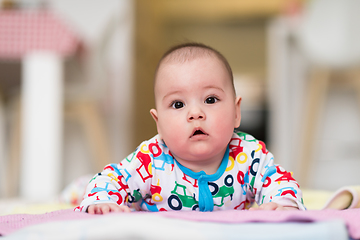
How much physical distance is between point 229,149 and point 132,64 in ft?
6.08

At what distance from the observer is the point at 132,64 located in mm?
2523

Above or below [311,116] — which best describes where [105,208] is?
below

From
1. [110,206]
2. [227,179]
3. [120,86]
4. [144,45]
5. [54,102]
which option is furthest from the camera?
[144,45]

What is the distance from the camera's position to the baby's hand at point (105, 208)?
603 millimetres

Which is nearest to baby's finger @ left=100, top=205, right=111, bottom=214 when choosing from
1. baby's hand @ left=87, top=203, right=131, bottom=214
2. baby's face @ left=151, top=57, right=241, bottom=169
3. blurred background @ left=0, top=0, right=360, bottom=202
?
baby's hand @ left=87, top=203, right=131, bottom=214

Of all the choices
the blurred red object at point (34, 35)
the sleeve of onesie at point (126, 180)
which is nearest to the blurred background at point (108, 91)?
the blurred red object at point (34, 35)

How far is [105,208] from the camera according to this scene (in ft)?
1.98

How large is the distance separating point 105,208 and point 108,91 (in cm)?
183

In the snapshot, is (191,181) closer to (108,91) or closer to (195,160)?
(195,160)

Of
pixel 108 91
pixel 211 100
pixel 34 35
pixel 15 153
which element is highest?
pixel 34 35

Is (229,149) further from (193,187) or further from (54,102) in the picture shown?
(54,102)

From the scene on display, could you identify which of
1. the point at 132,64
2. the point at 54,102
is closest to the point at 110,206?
the point at 54,102

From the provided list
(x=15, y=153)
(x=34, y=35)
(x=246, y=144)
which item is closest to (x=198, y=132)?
(x=246, y=144)

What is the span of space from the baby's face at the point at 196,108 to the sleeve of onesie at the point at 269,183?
0.25 feet
